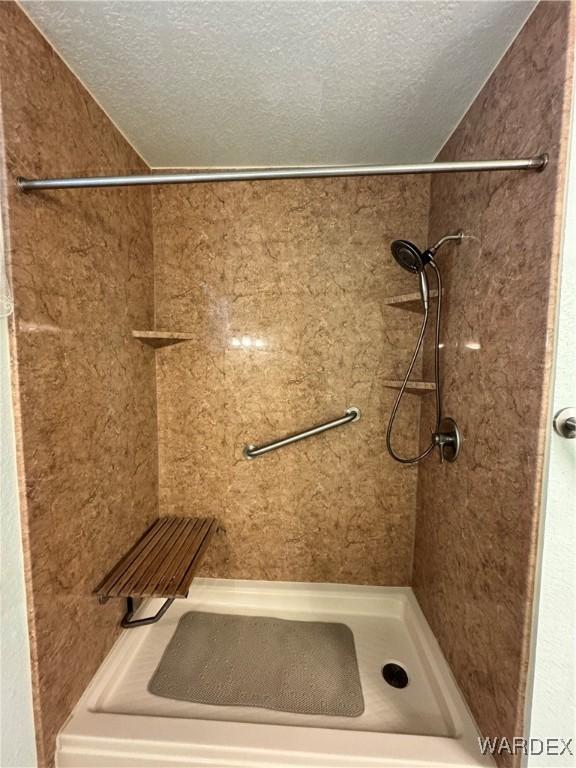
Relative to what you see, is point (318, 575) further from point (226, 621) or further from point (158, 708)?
point (158, 708)

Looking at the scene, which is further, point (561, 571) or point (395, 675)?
point (395, 675)

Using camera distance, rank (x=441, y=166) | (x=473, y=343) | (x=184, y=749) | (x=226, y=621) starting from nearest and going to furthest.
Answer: (x=441, y=166) < (x=184, y=749) < (x=473, y=343) < (x=226, y=621)

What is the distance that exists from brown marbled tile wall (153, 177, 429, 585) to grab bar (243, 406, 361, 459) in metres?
0.04

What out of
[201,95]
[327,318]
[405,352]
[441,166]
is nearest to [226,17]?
[201,95]

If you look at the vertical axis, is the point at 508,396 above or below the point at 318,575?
above

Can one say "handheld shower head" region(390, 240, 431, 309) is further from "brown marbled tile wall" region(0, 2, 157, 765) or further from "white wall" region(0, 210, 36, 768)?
"white wall" region(0, 210, 36, 768)

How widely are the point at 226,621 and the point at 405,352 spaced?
1.46 metres

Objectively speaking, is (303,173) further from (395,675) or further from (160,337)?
(395,675)

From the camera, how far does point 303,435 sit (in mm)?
1263

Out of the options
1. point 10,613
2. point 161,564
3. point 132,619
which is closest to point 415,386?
point 161,564

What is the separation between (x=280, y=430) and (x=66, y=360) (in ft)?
2.81

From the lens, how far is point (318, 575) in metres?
1.37

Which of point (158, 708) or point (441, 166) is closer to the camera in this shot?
point (441, 166)

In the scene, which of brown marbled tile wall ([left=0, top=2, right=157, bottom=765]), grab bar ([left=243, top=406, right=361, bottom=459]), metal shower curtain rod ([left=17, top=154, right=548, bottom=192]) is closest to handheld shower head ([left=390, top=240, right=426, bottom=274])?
metal shower curtain rod ([left=17, top=154, right=548, bottom=192])
